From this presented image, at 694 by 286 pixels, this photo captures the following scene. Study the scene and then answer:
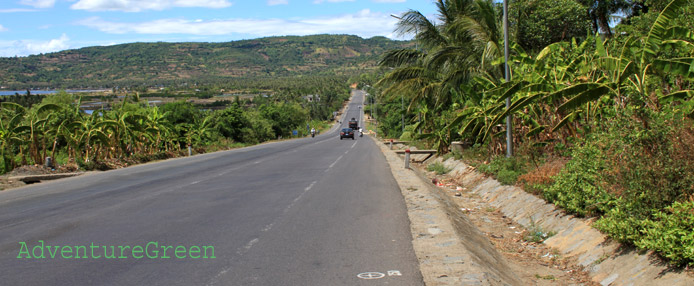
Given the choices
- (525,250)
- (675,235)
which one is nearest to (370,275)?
(675,235)

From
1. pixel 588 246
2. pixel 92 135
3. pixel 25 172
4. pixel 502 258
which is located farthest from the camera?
pixel 92 135

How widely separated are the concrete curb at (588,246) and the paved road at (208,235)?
2.47m

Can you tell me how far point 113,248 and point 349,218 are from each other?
13.2 ft

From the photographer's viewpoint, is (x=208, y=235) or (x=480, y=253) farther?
(x=208, y=235)

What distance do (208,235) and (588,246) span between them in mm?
5677

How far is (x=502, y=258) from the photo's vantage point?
826 centimetres

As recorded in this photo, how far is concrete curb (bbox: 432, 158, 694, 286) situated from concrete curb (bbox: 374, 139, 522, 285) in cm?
108

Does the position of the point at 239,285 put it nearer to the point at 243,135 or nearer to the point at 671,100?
the point at 671,100

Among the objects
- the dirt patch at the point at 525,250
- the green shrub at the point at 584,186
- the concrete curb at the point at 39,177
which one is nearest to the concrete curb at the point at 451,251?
the dirt patch at the point at 525,250

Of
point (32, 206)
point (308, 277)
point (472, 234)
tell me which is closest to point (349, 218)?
point (472, 234)

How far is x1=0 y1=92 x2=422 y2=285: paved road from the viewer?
19.9 ft

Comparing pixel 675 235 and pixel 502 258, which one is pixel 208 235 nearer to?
pixel 502 258

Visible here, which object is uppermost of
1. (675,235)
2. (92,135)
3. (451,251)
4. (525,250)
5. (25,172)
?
(92,135)

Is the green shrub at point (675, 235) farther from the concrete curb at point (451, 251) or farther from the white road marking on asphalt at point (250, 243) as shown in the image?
the white road marking on asphalt at point (250, 243)
